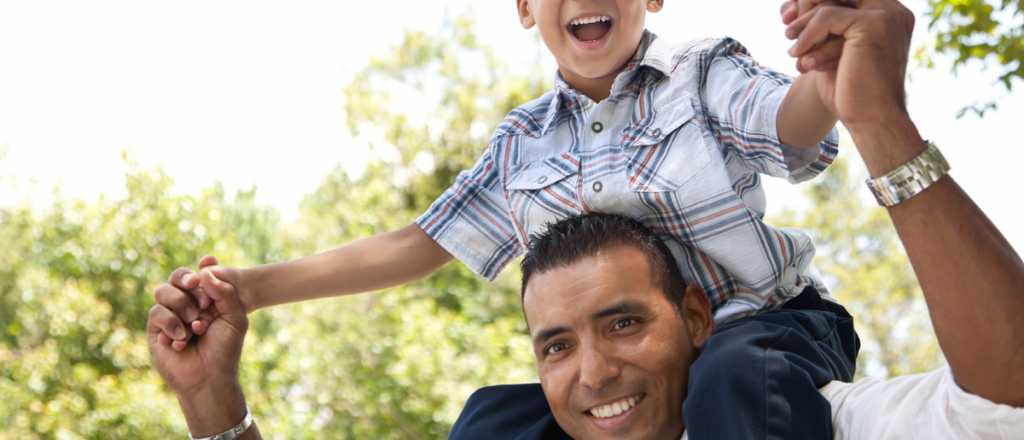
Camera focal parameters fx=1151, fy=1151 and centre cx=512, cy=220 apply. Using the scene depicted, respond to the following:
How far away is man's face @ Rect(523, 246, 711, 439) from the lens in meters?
1.99

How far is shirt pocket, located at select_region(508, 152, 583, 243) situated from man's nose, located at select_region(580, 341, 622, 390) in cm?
36

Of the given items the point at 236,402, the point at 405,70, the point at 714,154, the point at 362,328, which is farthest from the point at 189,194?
the point at 714,154

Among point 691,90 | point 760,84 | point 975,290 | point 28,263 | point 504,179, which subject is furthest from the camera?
point 28,263

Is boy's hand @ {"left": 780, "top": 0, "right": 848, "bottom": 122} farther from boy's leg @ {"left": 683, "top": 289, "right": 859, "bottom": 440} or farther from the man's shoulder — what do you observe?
the man's shoulder

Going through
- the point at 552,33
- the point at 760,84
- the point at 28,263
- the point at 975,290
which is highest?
the point at 28,263

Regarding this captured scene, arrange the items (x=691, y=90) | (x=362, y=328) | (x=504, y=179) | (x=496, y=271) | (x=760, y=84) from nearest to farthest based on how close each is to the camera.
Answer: (x=760, y=84) → (x=691, y=90) → (x=504, y=179) → (x=496, y=271) → (x=362, y=328)

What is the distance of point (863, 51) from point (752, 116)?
20.1 inches

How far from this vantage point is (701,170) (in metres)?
2.11

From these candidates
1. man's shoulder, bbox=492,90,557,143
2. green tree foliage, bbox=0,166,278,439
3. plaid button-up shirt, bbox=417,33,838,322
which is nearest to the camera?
plaid button-up shirt, bbox=417,33,838,322

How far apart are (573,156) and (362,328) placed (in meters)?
6.85

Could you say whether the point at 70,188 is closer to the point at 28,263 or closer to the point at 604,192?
the point at 28,263

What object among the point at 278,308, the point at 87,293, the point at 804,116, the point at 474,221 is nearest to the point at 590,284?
the point at 804,116

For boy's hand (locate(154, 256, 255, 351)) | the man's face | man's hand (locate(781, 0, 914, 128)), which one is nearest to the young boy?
the man's face

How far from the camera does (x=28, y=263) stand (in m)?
12.1
